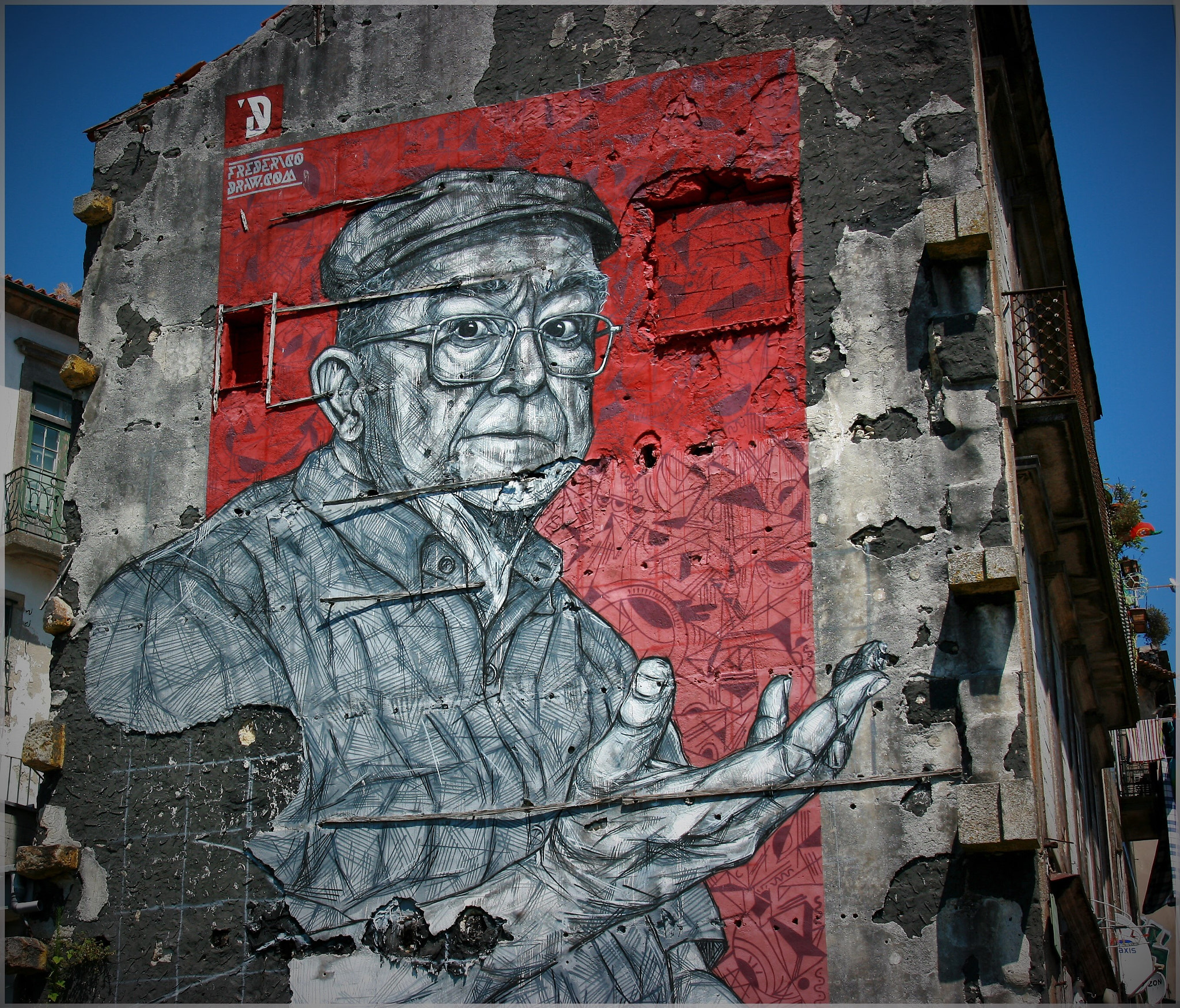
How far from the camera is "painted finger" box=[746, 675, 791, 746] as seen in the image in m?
10.2

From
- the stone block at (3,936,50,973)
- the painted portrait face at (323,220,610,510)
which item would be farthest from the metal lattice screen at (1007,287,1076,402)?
the stone block at (3,936,50,973)

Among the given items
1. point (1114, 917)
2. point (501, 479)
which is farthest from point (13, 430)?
point (1114, 917)

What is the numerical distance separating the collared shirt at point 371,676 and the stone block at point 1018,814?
2.09 m

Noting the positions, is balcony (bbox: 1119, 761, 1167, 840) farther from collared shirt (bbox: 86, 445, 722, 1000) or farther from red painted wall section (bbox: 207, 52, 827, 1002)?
collared shirt (bbox: 86, 445, 722, 1000)

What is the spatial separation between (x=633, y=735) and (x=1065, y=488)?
4514mm

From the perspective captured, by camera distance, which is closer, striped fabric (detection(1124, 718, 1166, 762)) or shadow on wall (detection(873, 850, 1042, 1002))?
shadow on wall (detection(873, 850, 1042, 1002))

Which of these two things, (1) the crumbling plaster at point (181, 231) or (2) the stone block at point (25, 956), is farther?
(1) the crumbling plaster at point (181, 231)

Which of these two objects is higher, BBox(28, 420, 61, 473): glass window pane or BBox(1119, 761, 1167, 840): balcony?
BBox(28, 420, 61, 473): glass window pane

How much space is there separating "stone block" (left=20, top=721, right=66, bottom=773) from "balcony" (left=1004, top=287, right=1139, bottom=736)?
26.9ft

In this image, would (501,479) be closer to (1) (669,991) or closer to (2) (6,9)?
(1) (669,991)

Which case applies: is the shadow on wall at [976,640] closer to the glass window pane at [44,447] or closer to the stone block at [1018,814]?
the stone block at [1018,814]

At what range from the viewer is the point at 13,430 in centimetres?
1781

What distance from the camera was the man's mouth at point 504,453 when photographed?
38.0ft

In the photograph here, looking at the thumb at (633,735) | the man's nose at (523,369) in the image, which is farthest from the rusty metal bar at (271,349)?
the thumb at (633,735)
